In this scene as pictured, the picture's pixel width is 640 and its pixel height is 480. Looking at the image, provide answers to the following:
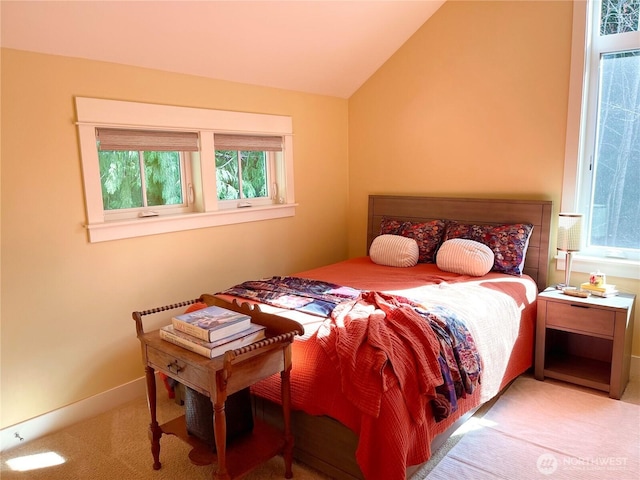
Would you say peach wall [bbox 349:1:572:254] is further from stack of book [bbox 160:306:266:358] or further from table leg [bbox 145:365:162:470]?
table leg [bbox 145:365:162:470]

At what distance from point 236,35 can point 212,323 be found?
1886 mm

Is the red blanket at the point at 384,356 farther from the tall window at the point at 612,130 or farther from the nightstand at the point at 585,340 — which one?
the tall window at the point at 612,130

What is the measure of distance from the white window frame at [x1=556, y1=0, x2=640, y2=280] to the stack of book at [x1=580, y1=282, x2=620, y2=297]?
199mm

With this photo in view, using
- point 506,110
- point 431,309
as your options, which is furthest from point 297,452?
point 506,110

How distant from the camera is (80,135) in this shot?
8.39 ft

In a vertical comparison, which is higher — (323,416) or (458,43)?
(458,43)

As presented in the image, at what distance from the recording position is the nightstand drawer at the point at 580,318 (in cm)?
270

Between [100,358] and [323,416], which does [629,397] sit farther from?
[100,358]

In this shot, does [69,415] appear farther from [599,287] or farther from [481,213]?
[599,287]

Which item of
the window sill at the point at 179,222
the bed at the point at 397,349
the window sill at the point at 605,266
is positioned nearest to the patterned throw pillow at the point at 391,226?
the bed at the point at 397,349

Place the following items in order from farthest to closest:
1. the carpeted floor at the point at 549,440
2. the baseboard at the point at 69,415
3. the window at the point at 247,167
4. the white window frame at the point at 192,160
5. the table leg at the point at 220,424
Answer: the window at the point at 247,167, the white window frame at the point at 192,160, the baseboard at the point at 69,415, the carpeted floor at the point at 549,440, the table leg at the point at 220,424

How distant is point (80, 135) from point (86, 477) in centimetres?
171

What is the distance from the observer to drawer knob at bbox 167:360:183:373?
6.11 feet

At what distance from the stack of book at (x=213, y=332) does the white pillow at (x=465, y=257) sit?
163 centimetres
